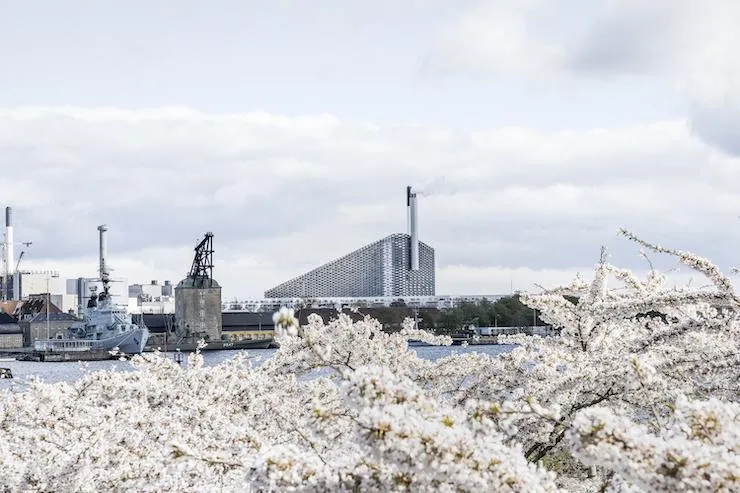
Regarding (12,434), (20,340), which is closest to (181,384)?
(12,434)

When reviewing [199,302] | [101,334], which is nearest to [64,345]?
[101,334]

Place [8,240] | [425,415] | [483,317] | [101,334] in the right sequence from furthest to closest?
1. [8,240]
2. [483,317]
3. [101,334]
4. [425,415]

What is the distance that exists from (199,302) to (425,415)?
126489 millimetres

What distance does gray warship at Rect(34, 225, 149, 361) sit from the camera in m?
107

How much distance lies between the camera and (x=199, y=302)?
129m

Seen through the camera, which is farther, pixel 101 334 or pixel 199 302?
pixel 199 302

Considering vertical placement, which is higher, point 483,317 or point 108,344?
point 483,317

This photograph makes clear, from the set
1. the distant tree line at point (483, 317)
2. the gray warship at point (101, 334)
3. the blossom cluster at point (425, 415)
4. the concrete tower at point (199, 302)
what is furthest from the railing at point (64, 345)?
Answer: the blossom cluster at point (425, 415)

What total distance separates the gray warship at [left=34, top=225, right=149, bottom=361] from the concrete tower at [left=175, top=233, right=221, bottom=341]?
14117mm

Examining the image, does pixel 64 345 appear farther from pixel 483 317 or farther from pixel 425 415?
pixel 425 415

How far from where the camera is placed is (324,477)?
191 inches

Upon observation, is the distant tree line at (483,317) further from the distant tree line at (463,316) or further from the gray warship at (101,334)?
the gray warship at (101,334)

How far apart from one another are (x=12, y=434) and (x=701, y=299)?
25.1 feet

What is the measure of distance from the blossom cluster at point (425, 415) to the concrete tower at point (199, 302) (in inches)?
4312
